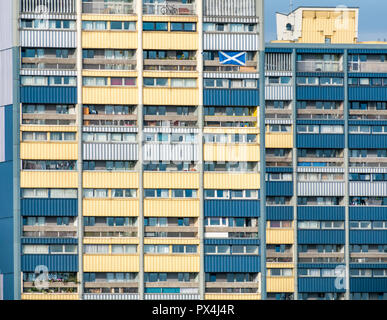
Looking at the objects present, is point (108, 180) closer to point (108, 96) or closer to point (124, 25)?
point (108, 96)

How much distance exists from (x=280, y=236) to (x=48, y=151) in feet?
25.3

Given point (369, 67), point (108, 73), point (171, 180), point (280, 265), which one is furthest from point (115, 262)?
point (369, 67)

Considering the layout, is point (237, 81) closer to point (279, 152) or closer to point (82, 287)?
point (279, 152)

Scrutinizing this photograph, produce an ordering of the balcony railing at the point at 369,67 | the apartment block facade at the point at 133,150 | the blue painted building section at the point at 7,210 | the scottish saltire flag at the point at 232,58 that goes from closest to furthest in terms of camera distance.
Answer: the blue painted building section at the point at 7,210 → the apartment block facade at the point at 133,150 → the scottish saltire flag at the point at 232,58 → the balcony railing at the point at 369,67

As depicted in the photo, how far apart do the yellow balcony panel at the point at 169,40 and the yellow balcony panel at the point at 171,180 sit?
132 inches

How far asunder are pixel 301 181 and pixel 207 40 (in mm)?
5858

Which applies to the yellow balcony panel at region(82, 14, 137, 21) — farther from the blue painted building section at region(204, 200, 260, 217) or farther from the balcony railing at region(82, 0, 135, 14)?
the blue painted building section at region(204, 200, 260, 217)

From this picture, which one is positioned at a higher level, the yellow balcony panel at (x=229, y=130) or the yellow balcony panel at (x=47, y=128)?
the yellow balcony panel at (x=47, y=128)

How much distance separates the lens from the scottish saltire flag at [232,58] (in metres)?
21.5

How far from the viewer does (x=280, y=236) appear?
24.2 meters

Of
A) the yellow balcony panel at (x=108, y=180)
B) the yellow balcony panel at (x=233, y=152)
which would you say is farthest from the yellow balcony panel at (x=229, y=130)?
the yellow balcony panel at (x=108, y=180)

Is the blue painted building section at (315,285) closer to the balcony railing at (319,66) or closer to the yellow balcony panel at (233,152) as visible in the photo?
the yellow balcony panel at (233,152)

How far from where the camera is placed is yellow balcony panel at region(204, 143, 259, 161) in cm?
2091
